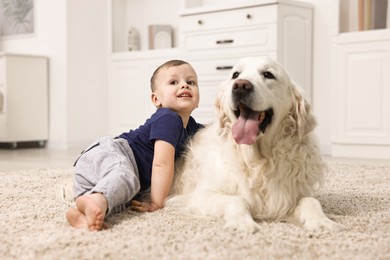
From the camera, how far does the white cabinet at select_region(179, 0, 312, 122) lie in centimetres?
425

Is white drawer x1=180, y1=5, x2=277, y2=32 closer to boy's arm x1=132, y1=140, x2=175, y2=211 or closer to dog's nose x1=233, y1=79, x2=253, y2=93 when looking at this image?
boy's arm x1=132, y1=140, x2=175, y2=211

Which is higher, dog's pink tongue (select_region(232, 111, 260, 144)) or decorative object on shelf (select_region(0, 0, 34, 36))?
decorative object on shelf (select_region(0, 0, 34, 36))

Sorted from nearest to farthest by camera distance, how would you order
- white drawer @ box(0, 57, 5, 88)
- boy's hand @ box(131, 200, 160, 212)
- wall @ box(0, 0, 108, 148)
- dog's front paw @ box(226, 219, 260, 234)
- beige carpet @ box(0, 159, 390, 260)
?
beige carpet @ box(0, 159, 390, 260) < dog's front paw @ box(226, 219, 260, 234) < boy's hand @ box(131, 200, 160, 212) < white drawer @ box(0, 57, 5, 88) < wall @ box(0, 0, 108, 148)

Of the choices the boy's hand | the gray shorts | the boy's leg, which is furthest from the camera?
the boy's hand

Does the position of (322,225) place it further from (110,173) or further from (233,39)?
(233,39)

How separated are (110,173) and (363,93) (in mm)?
2877

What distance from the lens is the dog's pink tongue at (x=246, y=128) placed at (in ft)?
5.22

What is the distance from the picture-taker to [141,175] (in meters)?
2.01

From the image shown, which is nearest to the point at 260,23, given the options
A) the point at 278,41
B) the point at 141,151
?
the point at 278,41

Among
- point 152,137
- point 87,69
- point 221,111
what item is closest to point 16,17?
point 87,69

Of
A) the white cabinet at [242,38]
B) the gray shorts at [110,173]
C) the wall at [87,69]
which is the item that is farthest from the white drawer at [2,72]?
the gray shorts at [110,173]

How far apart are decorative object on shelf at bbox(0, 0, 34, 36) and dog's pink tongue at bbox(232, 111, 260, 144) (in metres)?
4.71

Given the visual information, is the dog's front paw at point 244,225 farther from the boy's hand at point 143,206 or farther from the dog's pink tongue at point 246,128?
the boy's hand at point 143,206

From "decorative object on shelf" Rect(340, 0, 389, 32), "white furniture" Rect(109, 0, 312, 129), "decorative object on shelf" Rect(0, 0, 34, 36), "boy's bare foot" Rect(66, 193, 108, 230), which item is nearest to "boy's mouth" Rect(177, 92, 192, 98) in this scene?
"boy's bare foot" Rect(66, 193, 108, 230)
